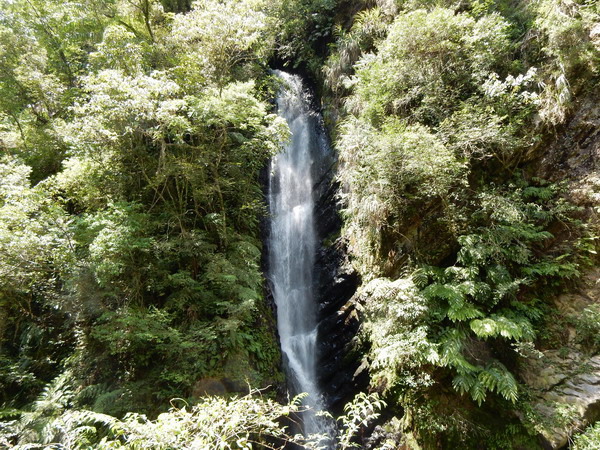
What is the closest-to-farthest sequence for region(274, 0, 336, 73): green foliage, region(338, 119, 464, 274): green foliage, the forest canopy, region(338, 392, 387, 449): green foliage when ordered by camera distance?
region(338, 392, 387, 449): green foliage
the forest canopy
region(338, 119, 464, 274): green foliage
region(274, 0, 336, 73): green foliage

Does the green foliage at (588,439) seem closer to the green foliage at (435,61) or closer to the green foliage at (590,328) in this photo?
the green foliage at (590,328)

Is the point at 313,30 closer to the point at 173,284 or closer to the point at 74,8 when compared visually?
the point at 74,8

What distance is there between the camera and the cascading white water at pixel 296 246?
29.4 ft

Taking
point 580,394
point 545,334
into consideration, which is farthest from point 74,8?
point 580,394

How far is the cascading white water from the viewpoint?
897 centimetres

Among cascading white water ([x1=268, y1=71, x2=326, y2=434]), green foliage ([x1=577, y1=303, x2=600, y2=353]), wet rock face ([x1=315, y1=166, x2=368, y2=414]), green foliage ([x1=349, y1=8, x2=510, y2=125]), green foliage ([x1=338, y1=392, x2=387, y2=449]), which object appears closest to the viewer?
green foliage ([x1=338, y1=392, x2=387, y2=449])

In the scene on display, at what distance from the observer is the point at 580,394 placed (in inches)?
181

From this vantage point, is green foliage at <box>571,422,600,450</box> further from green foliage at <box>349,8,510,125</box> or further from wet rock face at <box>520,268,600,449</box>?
green foliage at <box>349,8,510,125</box>

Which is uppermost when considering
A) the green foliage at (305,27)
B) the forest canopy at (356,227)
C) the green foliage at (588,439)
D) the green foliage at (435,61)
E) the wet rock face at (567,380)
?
the green foliage at (305,27)

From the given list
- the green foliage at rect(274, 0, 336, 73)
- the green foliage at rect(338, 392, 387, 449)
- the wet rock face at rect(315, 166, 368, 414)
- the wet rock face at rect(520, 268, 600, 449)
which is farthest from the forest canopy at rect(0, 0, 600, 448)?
the green foliage at rect(274, 0, 336, 73)

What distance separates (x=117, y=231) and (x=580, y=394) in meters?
8.28

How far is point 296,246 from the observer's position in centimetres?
1129

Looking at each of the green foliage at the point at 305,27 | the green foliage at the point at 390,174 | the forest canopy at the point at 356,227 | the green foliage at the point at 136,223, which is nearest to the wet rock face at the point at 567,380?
the forest canopy at the point at 356,227

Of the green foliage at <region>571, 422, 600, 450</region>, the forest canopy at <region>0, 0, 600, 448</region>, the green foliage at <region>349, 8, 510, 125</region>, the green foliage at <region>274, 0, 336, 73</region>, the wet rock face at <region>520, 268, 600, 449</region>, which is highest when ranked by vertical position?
the green foliage at <region>274, 0, 336, 73</region>
